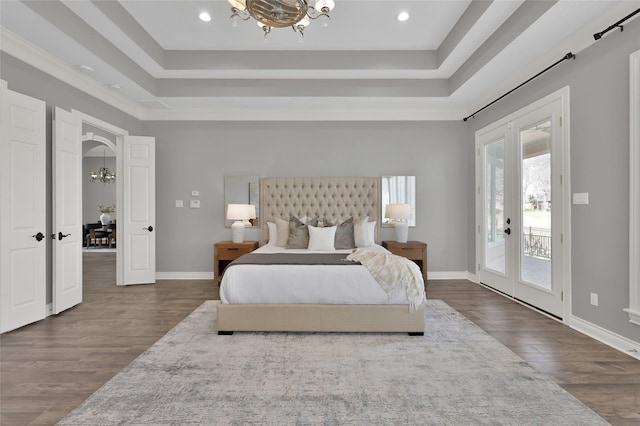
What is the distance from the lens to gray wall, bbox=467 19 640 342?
2.68 m

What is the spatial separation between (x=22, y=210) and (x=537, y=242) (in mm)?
5633

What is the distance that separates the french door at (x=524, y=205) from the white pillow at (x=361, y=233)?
6.04 feet

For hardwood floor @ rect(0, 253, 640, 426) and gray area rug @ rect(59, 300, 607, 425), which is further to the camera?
hardwood floor @ rect(0, 253, 640, 426)

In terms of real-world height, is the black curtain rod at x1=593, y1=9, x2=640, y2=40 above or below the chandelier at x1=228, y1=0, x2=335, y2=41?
below

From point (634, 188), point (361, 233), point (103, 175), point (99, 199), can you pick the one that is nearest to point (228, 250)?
point (361, 233)

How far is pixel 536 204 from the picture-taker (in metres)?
3.81

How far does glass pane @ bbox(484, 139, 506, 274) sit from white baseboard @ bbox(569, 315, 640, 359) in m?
1.40

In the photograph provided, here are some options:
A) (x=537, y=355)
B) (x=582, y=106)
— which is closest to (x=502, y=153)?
(x=582, y=106)

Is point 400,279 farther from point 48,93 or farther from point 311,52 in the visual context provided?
point 48,93

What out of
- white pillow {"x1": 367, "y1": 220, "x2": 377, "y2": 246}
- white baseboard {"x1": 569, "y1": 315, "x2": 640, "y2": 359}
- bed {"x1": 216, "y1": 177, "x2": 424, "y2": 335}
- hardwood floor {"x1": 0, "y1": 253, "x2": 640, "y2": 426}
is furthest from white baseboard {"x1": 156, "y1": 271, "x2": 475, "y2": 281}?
bed {"x1": 216, "y1": 177, "x2": 424, "y2": 335}

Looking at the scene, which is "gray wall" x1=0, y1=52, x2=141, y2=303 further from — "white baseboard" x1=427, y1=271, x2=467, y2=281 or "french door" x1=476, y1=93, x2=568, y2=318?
"french door" x1=476, y1=93, x2=568, y2=318

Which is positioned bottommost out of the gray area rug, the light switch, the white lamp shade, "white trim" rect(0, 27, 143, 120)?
the gray area rug

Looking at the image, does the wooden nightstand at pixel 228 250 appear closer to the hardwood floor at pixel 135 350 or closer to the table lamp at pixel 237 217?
the table lamp at pixel 237 217

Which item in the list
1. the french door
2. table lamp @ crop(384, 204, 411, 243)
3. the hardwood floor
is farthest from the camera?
table lamp @ crop(384, 204, 411, 243)
